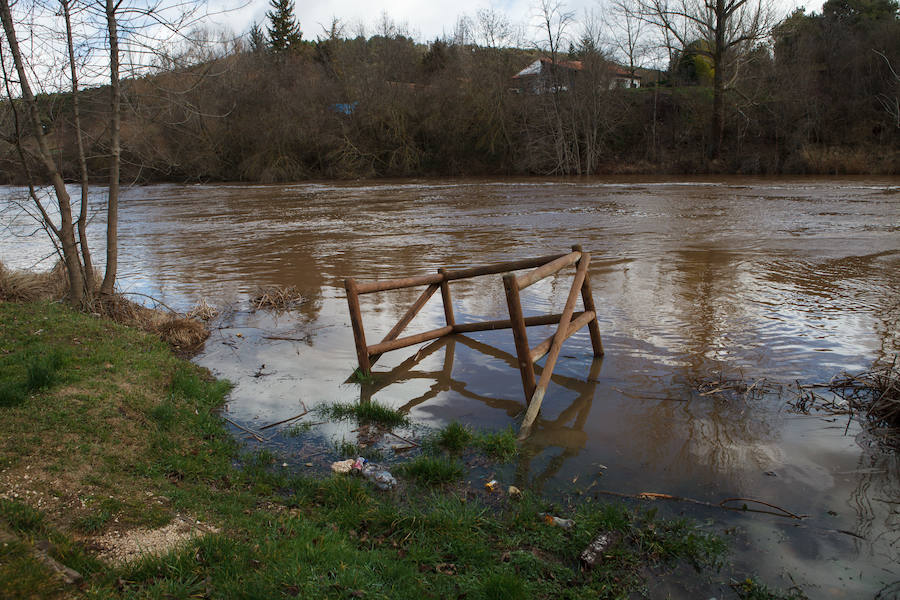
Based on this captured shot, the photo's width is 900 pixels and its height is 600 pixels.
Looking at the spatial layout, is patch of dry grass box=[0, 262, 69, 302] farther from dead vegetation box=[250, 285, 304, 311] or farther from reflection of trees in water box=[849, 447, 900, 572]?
reflection of trees in water box=[849, 447, 900, 572]

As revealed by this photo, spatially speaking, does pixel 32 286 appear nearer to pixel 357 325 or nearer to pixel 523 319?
pixel 357 325

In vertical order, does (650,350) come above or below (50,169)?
below

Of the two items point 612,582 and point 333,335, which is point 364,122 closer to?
point 333,335

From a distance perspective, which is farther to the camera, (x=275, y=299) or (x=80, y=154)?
(x=275, y=299)

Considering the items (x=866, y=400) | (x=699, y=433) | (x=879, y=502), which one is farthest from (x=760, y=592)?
(x=866, y=400)

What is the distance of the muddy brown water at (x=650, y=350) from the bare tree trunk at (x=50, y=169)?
5.42 feet

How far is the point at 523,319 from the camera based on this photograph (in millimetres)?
5504

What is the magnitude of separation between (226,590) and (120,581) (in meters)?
0.49

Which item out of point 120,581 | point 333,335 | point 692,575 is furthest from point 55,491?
point 333,335

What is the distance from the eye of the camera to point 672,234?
16438 millimetres

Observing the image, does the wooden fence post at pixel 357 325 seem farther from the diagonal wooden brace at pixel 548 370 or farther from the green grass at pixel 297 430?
the diagonal wooden brace at pixel 548 370

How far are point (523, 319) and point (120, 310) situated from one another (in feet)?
18.1

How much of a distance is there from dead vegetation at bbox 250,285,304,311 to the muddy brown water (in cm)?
28

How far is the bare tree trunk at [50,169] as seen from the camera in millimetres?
6910
